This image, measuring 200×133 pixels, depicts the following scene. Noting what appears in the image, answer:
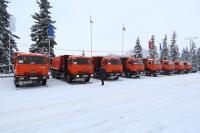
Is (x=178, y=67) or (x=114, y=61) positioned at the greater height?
(x=114, y=61)

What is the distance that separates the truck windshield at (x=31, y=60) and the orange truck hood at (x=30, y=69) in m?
0.25

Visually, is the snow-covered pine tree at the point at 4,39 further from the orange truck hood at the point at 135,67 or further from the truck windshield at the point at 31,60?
the orange truck hood at the point at 135,67

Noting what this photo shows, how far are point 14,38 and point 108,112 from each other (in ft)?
Result: 95.9

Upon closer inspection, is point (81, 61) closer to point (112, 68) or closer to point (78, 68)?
point (78, 68)

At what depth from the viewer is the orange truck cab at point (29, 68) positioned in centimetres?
1741

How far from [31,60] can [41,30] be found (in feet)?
59.3

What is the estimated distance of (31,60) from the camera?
707 inches

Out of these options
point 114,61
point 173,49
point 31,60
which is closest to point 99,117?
point 31,60

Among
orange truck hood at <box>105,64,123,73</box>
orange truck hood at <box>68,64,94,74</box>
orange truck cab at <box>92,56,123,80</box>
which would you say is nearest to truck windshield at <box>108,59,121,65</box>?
orange truck cab at <box>92,56,123,80</box>

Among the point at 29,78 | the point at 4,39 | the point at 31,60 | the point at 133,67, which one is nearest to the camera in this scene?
the point at 29,78

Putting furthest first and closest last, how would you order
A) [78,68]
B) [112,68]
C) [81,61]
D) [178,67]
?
1. [178,67]
2. [112,68]
3. [81,61]
4. [78,68]

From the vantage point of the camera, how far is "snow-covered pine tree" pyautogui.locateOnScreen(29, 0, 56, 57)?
34.7m

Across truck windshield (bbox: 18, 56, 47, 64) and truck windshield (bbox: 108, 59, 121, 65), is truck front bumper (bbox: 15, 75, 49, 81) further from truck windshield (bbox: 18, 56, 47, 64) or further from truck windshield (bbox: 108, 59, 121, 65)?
truck windshield (bbox: 108, 59, 121, 65)

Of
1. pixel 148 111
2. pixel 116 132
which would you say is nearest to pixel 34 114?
pixel 116 132
